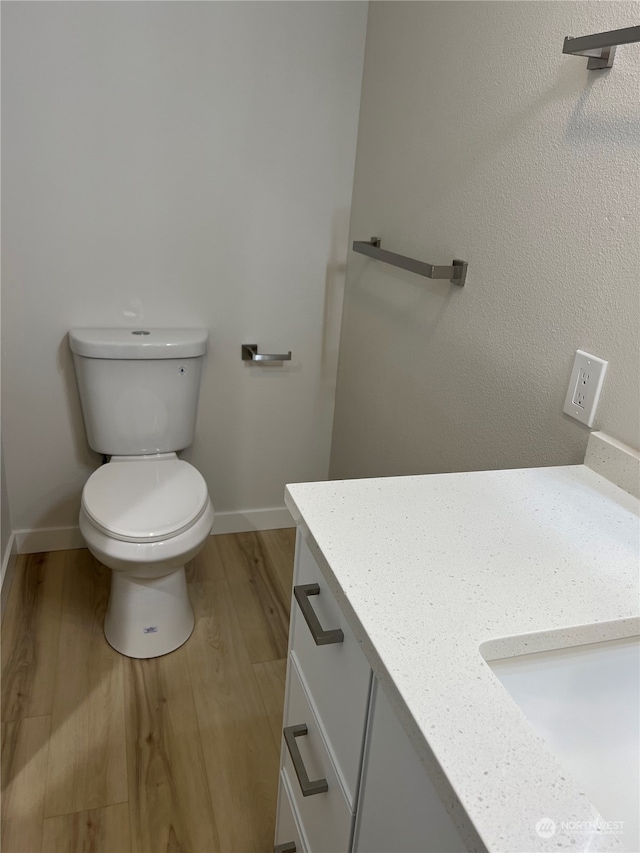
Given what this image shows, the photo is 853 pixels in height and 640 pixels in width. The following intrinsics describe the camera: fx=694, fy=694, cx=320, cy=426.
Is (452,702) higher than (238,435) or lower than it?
higher

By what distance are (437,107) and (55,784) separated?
70.7 inches

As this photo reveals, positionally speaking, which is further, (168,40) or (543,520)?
(168,40)

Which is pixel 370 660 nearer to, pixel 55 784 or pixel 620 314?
pixel 620 314

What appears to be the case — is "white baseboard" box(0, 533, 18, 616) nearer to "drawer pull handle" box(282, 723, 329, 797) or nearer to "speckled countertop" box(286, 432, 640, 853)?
"drawer pull handle" box(282, 723, 329, 797)

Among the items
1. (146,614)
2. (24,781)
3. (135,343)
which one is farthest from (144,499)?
(24,781)

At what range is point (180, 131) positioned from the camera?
2057 millimetres

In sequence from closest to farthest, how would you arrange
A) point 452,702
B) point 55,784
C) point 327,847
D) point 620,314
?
point 452,702 → point 327,847 → point 620,314 → point 55,784

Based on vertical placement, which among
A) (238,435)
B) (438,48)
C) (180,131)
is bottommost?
(238,435)

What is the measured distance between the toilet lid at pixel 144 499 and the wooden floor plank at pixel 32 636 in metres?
0.44

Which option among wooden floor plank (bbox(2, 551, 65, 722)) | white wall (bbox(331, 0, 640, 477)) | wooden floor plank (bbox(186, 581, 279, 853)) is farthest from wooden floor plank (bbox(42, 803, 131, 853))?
white wall (bbox(331, 0, 640, 477))

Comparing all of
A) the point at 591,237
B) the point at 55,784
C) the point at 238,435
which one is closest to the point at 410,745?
the point at 591,237

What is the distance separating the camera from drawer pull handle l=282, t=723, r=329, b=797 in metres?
0.95

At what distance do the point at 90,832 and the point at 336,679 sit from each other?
93 centimetres

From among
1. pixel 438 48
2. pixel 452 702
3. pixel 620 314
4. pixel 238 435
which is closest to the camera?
pixel 452 702
